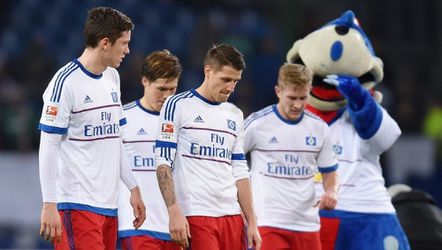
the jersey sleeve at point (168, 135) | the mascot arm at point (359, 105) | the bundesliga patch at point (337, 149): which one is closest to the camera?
the jersey sleeve at point (168, 135)

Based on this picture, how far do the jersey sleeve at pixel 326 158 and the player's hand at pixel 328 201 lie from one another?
20 cm

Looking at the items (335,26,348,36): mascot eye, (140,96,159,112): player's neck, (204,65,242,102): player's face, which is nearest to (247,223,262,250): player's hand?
(204,65,242,102): player's face

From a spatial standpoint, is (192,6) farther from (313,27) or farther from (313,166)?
(313,166)

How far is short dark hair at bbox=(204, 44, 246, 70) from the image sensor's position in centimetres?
659

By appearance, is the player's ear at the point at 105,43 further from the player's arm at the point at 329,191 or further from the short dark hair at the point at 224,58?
the player's arm at the point at 329,191

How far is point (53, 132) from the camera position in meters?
6.25

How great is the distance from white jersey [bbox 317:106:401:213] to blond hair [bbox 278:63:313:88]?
83 cm

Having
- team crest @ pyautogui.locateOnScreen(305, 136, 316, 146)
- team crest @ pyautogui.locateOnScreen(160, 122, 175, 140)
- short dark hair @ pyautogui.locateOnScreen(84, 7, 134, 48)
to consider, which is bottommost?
team crest @ pyautogui.locateOnScreen(305, 136, 316, 146)

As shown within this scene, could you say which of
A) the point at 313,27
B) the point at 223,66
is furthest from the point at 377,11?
the point at 223,66

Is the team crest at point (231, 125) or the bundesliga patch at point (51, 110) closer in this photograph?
the bundesliga patch at point (51, 110)

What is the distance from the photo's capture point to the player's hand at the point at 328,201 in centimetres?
755

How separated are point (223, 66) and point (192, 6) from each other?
10.9m

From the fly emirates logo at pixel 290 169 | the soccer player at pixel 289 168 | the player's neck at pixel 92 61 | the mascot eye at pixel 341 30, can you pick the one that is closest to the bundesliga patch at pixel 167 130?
the player's neck at pixel 92 61

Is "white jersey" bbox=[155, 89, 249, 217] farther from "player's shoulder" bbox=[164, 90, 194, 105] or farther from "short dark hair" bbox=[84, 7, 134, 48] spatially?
"short dark hair" bbox=[84, 7, 134, 48]
